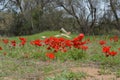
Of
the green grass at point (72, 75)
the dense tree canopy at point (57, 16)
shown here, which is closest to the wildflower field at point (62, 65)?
the green grass at point (72, 75)

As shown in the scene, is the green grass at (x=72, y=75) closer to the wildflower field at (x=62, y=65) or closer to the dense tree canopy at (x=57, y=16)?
the wildflower field at (x=62, y=65)

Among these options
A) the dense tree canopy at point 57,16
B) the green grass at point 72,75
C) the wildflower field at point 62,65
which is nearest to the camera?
the green grass at point 72,75

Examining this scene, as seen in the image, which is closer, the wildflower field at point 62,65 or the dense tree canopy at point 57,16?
the wildflower field at point 62,65

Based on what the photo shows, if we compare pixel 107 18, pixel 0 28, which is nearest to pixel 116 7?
pixel 107 18

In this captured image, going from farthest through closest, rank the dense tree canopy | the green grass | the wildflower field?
the dense tree canopy, the wildflower field, the green grass

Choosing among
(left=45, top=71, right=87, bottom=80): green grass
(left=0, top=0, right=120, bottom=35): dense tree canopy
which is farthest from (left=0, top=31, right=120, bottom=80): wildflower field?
(left=0, top=0, right=120, bottom=35): dense tree canopy

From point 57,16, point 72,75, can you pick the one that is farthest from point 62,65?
point 57,16

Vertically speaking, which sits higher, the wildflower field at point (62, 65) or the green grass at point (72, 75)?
the green grass at point (72, 75)

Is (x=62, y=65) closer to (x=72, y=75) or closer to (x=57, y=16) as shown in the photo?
(x=72, y=75)

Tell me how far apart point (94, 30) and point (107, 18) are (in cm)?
177

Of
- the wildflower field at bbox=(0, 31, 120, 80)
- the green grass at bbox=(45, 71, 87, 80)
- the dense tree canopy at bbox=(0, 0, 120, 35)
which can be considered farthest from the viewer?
the dense tree canopy at bbox=(0, 0, 120, 35)

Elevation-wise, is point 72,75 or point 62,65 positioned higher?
point 72,75

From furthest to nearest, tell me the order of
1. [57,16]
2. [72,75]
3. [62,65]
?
[57,16] < [62,65] < [72,75]

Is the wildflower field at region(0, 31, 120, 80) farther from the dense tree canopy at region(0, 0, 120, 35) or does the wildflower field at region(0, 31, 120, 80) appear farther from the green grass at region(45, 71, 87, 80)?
the dense tree canopy at region(0, 0, 120, 35)
